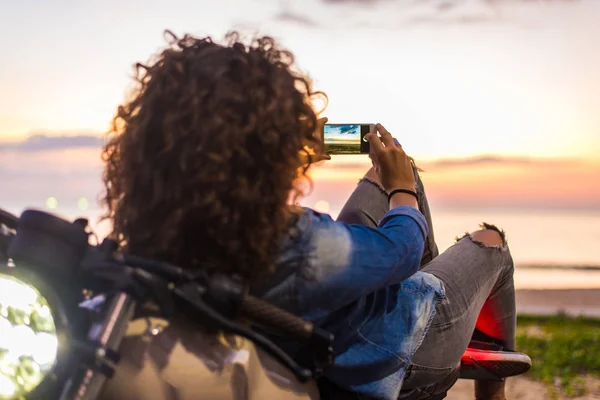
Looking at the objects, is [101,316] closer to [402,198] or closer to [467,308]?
[402,198]

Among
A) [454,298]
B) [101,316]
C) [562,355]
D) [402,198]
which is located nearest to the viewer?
[101,316]

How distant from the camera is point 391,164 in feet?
7.66

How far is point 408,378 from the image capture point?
2359 mm

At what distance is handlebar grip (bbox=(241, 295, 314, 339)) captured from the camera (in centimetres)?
171

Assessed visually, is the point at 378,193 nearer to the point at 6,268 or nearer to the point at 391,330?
the point at 391,330

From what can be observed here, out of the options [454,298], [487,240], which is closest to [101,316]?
[454,298]

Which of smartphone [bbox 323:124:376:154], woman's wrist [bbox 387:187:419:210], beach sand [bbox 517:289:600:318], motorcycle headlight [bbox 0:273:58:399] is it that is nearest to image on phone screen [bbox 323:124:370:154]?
smartphone [bbox 323:124:376:154]

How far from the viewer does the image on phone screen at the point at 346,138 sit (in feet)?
8.82

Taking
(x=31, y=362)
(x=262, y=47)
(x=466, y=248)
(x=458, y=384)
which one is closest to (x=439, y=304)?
(x=466, y=248)

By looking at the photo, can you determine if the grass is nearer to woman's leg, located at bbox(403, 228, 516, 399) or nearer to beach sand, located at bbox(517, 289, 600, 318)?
beach sand, located at bbox(517, 289, 600, 318)

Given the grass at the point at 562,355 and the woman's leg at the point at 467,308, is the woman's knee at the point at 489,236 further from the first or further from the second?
the grass at the point at 562,355

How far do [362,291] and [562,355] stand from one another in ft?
16.5

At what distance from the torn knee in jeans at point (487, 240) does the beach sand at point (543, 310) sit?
8.78ft

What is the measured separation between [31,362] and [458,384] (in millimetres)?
4639
